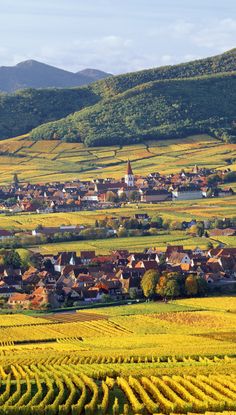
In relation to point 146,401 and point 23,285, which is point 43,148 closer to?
point 23,285

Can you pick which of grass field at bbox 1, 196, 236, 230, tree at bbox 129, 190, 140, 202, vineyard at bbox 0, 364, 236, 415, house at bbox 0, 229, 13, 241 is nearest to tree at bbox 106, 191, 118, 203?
tree at bbox 129, 190, 140, 202

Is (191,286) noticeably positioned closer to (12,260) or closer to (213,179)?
(12,260)

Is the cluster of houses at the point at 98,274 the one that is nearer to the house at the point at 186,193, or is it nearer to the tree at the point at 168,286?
the tree at the point at 168,286

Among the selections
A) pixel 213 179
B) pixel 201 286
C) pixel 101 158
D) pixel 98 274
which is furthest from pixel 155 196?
pixel 201 286

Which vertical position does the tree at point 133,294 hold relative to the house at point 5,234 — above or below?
below

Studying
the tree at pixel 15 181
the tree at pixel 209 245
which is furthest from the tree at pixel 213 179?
the tree at pixel 209 245
